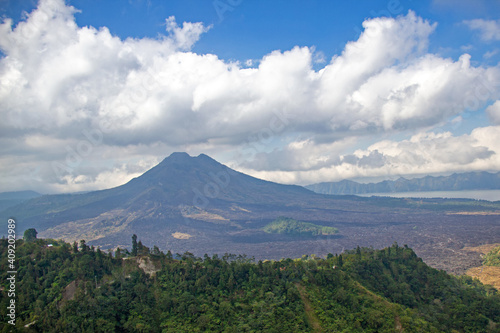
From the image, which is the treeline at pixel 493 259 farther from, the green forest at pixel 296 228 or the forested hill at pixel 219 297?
the green forest at pixel 296 228

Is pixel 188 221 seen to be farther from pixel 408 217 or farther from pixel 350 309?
pixel 350 309

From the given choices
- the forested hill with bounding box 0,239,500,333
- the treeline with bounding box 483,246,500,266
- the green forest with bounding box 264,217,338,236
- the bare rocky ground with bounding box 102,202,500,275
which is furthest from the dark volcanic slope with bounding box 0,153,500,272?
the forested hill with bounding box 0,239,500,333

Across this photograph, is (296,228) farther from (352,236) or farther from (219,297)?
(219,297)

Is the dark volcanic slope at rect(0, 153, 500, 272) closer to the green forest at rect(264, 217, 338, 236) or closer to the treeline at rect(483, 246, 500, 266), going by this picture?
the treeline at rect(483, 246, 500, 266)

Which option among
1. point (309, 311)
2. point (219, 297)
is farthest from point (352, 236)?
point (219, 297)

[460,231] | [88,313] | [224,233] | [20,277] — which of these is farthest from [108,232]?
[460,231]
